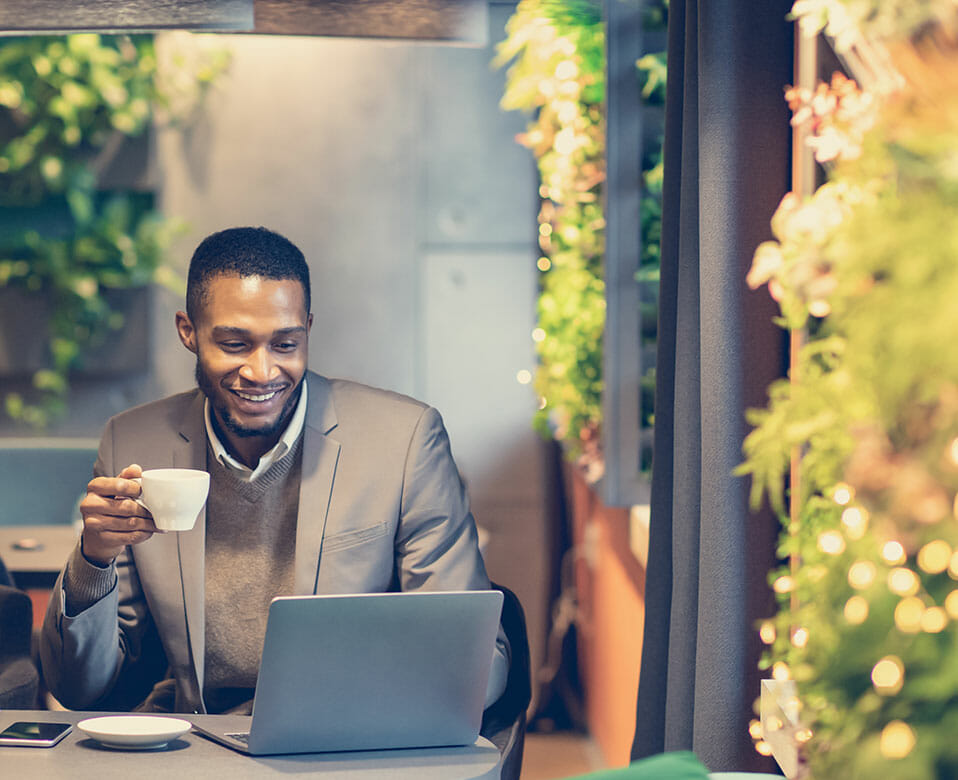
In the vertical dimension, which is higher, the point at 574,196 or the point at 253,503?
the point at 574,196

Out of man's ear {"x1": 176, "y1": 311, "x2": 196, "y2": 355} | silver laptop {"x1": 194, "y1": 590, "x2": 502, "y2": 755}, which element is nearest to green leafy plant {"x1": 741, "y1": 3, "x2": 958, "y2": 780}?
silver laptop {"x1": 194, "y1": 590, "x2": 502, "y2": 755}

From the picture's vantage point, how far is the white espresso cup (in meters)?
1.55

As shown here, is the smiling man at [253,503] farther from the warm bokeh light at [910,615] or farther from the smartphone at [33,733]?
the warm bokeh light at [910,615]

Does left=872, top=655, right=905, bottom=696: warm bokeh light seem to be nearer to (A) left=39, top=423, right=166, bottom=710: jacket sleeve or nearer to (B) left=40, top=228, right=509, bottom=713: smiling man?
(B) left=40, top=228, right=509, bottom=713: smiling man

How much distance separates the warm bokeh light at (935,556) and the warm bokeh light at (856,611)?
1.8 inches

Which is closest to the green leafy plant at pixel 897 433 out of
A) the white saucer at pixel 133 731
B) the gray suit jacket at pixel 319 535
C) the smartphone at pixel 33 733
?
the white saucer at pixel 133 731

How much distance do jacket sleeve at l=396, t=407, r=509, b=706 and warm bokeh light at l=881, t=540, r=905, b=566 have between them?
3.77 feet

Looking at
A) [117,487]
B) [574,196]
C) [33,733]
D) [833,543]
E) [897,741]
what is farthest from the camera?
[574,196]

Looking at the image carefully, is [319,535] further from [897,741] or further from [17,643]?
[897,741]

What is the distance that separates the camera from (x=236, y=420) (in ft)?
6.68

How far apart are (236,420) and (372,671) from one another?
2.43 ft

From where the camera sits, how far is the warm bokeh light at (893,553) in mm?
826

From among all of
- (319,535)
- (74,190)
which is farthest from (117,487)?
(74,190)

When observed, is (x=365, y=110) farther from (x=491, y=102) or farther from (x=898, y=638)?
(x=898, y=638)
